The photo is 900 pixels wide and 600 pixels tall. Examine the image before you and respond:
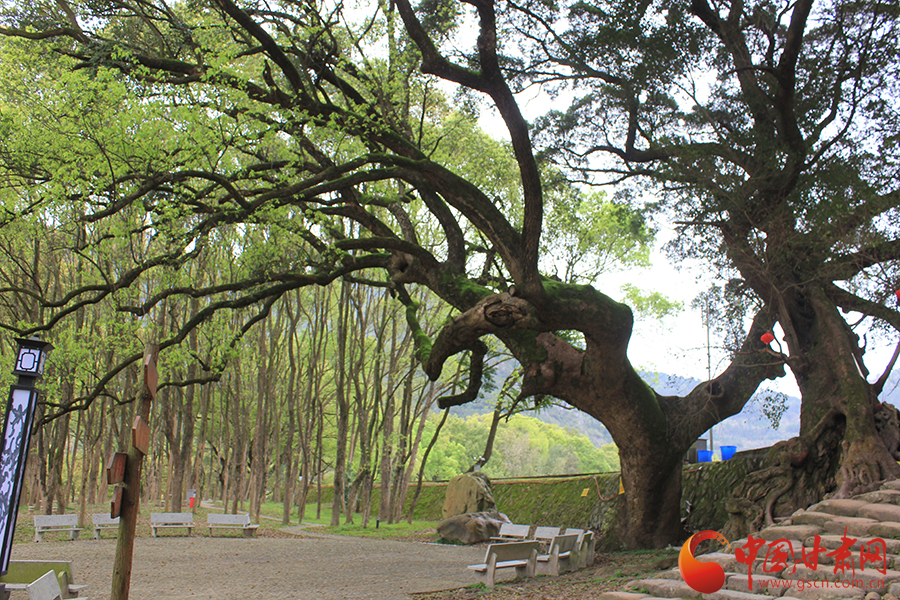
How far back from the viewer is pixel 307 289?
21641 millimetres

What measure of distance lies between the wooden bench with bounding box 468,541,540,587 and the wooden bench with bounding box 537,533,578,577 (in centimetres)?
19

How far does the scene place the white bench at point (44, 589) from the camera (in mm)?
4086

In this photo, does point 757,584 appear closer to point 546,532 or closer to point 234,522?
point 546,532

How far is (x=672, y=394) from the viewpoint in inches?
398

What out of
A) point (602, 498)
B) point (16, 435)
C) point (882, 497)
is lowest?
point (602, 498)

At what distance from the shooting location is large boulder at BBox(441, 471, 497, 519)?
1463 centimetres

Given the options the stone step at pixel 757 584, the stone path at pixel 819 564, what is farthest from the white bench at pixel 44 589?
the stone step at pixel 757 584

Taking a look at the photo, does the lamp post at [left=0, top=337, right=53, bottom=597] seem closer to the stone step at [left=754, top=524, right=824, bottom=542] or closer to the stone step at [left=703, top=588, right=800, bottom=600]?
the stone step at [left=703, top=588, right=800, bottom=600]

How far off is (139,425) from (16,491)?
→ 5.93 ft

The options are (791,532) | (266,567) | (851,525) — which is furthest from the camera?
(266,567)

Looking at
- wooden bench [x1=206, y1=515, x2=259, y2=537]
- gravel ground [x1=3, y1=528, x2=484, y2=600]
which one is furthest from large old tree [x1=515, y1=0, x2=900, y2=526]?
wooden bench [x1=206, y1=515, x2=259, y2=537]

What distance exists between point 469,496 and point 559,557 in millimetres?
7194

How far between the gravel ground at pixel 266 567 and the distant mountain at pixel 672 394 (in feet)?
15.2

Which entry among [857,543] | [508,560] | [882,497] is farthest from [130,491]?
[882,497]
